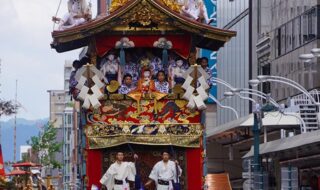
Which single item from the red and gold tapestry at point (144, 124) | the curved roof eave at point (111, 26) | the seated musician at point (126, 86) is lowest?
the red and gold tapestry at point (144, 124)

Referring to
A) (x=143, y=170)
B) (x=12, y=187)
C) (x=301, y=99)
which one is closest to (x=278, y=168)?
(x=301, y=99)

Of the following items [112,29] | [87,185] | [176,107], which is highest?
[112,29]

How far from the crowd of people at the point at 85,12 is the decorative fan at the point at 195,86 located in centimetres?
112

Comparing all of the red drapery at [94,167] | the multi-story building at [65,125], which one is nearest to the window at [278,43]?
the multi-story building at [65,125]

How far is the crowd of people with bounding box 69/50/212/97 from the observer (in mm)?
20656

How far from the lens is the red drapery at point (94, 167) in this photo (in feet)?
66.8

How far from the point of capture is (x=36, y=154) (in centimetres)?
8631

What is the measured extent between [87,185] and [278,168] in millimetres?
28711

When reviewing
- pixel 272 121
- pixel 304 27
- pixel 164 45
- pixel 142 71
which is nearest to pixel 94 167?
pixel 142 71

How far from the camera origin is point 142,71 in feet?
68.3

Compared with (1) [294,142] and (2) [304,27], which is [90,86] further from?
(2) [304,27]

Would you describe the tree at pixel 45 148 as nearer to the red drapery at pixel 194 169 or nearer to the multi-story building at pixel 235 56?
the multi-story building at pixel 235 56

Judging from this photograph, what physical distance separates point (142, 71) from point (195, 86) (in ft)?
3.40

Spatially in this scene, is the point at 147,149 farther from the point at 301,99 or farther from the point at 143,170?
the point at 301,99
